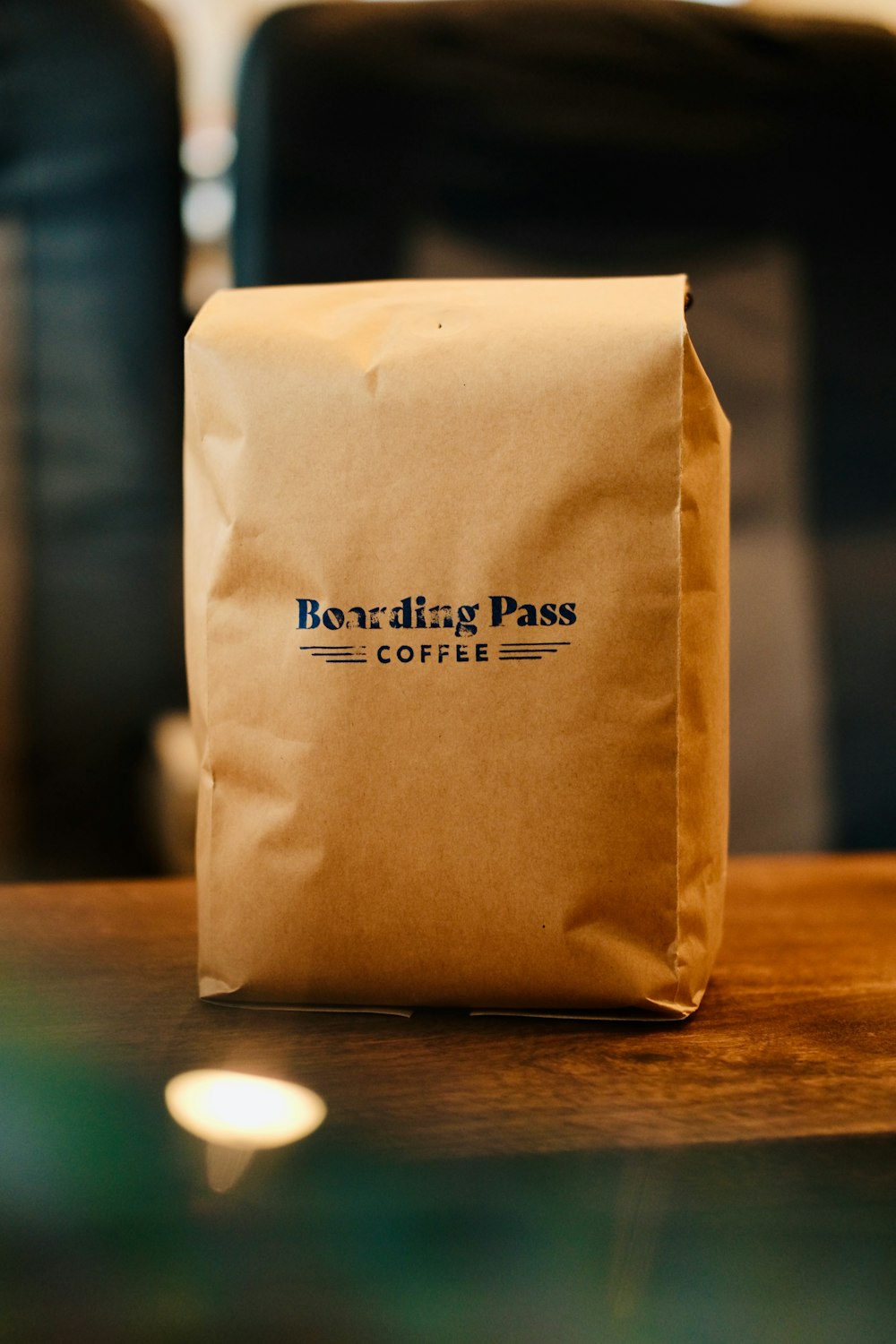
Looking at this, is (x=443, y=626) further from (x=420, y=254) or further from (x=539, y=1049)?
(x=420, y=254)

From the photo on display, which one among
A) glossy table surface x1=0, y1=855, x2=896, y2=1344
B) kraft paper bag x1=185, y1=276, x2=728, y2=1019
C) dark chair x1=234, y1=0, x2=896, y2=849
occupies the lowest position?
glossy table surface x1=0, y1=855, x2=896, y2=1344

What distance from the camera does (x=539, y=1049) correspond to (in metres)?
0.45

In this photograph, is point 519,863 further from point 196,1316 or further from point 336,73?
point 336,73

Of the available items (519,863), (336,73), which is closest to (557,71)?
(336,73)

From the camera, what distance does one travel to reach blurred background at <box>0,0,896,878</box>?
102 centimetres

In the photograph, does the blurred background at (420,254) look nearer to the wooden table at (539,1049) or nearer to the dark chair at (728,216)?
the dark chair at (728,216)

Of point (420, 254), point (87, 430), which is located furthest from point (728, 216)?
point (87, 430)

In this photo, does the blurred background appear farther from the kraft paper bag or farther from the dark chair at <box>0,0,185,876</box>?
the kraft paper bag

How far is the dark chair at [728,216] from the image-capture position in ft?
3.31

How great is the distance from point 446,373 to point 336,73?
711 mm

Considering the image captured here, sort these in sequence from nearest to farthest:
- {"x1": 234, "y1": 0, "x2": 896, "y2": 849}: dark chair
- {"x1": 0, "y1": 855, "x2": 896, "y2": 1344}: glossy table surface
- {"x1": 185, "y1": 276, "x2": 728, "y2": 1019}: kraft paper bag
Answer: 1. {"x1": 0, "y1": 855, "x2": 896, "y2": 1344}: glossy table surface
2. {"x1": 185, "y1": 276, "x2": 728, "y2": 1019}: kraft paper bag
3. {"x1": 234, "y1": 0, "x2": 896, "y2": 849}: dark chair

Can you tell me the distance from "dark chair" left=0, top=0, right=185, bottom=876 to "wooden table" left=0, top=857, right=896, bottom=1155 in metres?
0.50

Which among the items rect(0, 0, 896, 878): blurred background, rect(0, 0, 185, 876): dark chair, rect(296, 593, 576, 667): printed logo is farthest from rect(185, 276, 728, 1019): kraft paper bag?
rect(0, 0, 185, 876): dark chair

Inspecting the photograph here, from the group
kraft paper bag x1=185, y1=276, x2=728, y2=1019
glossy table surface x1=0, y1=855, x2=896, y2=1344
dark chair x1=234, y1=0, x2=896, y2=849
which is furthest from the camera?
dark chair x1=234, y1=0, x2=896, y2=849
